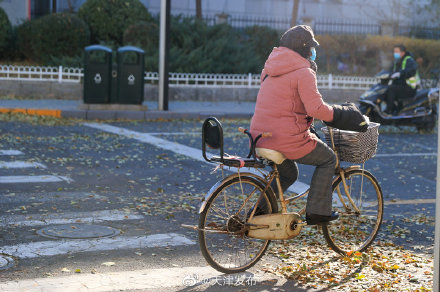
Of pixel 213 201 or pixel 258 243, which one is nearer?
pixel 213 201

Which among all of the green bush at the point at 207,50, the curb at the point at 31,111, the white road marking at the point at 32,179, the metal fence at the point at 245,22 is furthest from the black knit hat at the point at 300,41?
the metal fence at the point at 245,22

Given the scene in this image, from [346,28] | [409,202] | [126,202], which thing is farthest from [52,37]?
[409,202]

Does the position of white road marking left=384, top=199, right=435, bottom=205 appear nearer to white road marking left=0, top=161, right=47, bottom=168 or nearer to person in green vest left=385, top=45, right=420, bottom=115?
white road marking left=0, top=161, right=47, bottom=168

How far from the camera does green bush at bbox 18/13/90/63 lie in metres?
21.4

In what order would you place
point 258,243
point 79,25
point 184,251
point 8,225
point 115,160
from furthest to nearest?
point 79,25
point 115,160
point 8,225
point 184,251
point 258,243

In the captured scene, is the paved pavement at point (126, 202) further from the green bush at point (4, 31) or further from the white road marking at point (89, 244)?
the green bush at point (4, 31)

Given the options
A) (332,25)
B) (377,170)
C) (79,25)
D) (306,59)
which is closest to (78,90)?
(79,25)

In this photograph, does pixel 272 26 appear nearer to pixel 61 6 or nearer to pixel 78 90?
pixel 61 6

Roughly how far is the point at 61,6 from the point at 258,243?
2430 centimetres

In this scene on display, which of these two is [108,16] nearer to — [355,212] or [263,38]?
[263,38]

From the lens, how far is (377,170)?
34.6ft

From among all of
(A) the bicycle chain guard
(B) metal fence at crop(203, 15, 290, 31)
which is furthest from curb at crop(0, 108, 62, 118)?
(A) the bicycle chain guard

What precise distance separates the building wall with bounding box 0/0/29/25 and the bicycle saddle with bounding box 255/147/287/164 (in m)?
21.3

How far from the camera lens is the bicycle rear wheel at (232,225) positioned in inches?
203
